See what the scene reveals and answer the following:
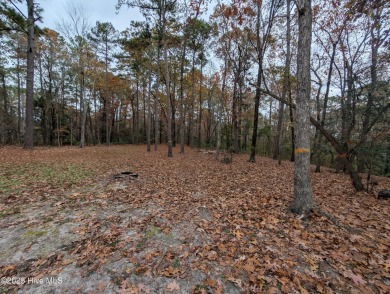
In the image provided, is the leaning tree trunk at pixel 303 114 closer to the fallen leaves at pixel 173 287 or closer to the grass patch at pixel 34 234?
the fallen leaves at pixel 173 287

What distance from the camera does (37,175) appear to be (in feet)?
19.9

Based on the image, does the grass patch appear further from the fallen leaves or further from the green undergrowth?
the fallen leaves

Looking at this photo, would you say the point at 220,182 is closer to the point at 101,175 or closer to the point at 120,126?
the point at 101,175

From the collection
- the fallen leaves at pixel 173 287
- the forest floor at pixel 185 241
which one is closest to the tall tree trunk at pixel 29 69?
the forest floor at pixel 185 241

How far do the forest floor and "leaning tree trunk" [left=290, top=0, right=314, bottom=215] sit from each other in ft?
1.42

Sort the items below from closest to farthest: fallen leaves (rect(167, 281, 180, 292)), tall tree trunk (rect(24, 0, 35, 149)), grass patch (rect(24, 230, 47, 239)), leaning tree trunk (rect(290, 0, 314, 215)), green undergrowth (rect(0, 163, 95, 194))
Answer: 1. fallen leaves (rect(167, 281, 180, 292))
2. grass patch (rect(24, 230, 47, 239))
3. leaning tree trunk (rect(290, 0, 314, 215))
4. green undergrowth (rect(0, 163, 95, 194))
5. tall tree trunk (rect(24, 0, 35, 149))

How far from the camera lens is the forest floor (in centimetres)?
219

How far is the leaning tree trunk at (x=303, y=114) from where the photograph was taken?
11.7 ft

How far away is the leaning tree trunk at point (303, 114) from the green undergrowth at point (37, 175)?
6438 mm

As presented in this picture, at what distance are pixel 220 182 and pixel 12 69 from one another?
2445cm

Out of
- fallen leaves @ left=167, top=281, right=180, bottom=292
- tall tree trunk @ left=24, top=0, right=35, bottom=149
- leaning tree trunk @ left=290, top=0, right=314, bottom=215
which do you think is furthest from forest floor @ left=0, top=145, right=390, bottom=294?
tall tree trunk @ left=24, top=0, right=35, bottom=149

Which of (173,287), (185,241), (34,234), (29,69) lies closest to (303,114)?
A: (185,241)

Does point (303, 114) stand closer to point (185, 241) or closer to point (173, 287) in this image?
point (185, 241)

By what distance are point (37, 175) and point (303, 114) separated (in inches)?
319
